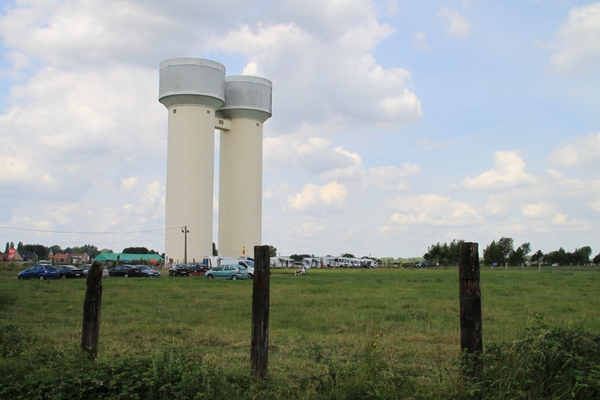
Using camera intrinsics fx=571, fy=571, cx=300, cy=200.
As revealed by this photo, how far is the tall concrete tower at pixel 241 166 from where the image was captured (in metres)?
79.0

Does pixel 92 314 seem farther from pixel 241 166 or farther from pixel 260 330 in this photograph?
pixel 241 166

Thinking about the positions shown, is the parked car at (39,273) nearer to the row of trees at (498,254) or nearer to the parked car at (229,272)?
the parked car at (229,272)

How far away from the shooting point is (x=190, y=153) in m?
72.1

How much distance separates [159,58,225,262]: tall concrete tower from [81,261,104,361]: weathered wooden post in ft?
208

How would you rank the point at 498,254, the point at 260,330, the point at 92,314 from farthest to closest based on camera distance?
the point at 498,254, the point at 92,314, the point at 260,330

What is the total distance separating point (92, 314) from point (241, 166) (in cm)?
7186

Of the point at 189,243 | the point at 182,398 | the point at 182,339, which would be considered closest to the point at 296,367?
the point at 182,398

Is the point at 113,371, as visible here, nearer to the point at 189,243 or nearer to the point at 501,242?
the point at 189,243

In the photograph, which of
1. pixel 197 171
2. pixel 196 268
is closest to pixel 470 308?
pixel 196 268

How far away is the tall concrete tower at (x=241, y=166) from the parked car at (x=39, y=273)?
3470 cm

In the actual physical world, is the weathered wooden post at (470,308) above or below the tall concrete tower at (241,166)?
below

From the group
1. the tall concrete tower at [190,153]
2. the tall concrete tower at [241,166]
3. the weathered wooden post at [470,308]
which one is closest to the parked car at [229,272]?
the tall concrete tower at [190,153]

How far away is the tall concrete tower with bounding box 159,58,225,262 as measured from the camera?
71500mm

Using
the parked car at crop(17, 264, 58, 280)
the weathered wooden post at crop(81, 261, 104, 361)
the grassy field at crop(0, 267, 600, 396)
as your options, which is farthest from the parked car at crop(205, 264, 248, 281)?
the weathered wooden post at crop(81, 261, 104, 361)
